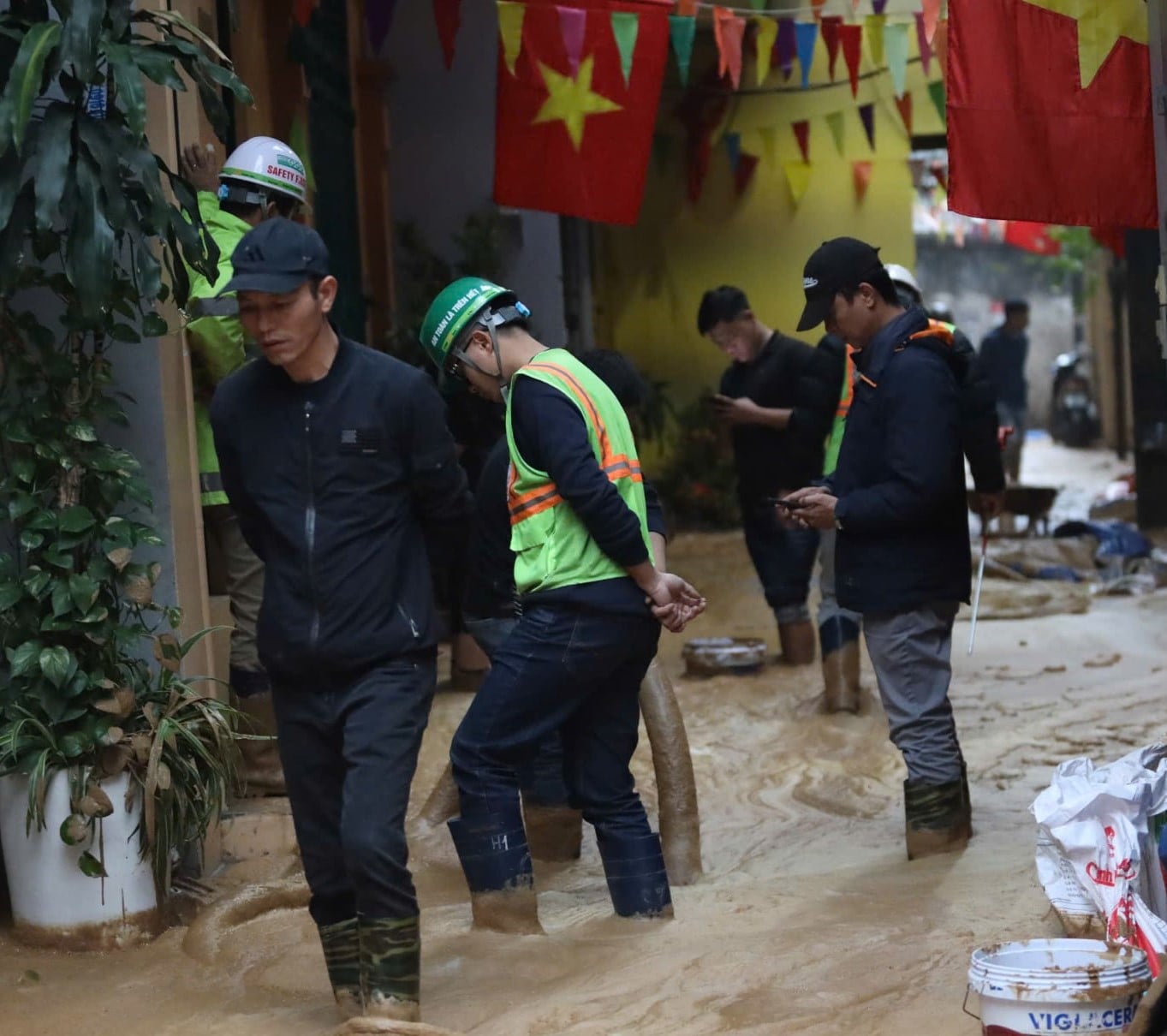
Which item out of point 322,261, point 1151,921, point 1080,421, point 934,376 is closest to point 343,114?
point 934,376

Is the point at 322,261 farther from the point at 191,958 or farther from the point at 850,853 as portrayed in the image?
the point at 850,853

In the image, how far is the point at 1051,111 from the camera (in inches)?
243

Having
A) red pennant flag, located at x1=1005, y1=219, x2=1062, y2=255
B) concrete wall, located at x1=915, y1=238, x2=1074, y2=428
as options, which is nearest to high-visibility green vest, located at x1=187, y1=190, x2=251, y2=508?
red pennant flag, located at x1=1005, y1=219, x2=1062, y2=255

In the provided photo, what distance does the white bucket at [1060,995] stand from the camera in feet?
11.2

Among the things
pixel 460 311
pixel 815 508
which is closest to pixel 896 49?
pixel 815 508

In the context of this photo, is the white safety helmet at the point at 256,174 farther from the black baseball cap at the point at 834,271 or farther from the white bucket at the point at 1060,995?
the white bucket at the point at 1060,995

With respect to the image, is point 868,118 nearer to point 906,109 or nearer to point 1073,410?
point 906,109

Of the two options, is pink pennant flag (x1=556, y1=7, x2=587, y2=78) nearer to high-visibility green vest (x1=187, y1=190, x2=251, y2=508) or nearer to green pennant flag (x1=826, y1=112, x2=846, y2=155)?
high-visibility green vest (x1=187, y1=190, x2=251, y2=508)

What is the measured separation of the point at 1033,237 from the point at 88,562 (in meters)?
20.2

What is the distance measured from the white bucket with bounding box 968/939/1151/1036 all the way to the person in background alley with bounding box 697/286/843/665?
182 inches

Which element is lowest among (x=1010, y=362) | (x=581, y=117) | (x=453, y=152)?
(x=1010, y=362)

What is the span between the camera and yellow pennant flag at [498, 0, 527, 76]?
8320 mm

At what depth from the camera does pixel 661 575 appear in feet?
15.1

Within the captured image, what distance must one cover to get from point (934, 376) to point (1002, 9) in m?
1.63
